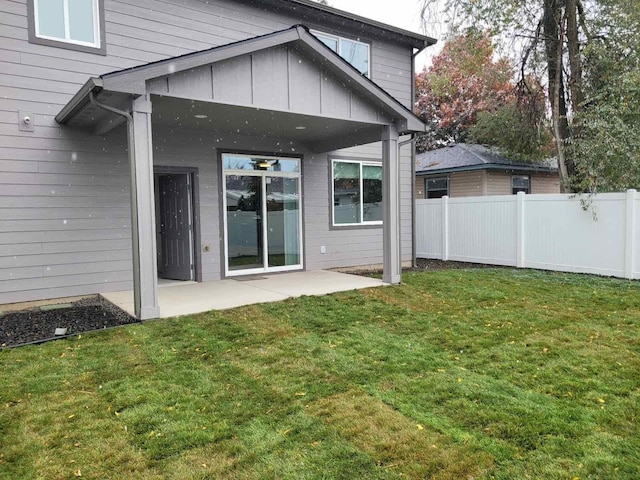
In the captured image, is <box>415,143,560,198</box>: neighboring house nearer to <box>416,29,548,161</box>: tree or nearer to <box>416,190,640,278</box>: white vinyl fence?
<box>416,29,548,161</box>: tree

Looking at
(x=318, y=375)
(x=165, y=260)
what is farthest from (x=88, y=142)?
(x=318, y=375)

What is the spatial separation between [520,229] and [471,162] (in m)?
5.81

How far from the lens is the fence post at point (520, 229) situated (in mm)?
9602

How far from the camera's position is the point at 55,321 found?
5.55 m

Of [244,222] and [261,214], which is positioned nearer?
[244,222]

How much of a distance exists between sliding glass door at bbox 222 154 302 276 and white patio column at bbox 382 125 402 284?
2.22 meters

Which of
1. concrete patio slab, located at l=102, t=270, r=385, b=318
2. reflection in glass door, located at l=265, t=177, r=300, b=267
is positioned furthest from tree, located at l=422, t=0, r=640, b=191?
reflection in glass door, located at l=265, t=177, r=300, b=267

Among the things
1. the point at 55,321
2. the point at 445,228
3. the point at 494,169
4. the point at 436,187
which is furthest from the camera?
the point at 436,187

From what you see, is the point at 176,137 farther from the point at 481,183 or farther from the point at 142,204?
the point at 481,183

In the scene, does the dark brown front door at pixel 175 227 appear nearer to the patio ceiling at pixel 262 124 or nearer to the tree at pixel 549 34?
the patio ceiling at pixel 262 124

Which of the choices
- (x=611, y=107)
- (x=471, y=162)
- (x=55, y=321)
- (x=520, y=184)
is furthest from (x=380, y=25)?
(x=520, y=184)

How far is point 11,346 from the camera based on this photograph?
463 cm

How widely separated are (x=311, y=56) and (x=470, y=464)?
5.73 m

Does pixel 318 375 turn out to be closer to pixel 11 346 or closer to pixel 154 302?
pixel 154 302
